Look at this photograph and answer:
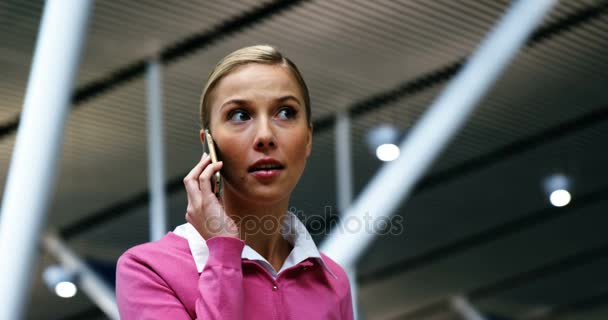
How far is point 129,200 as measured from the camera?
18.2 metres

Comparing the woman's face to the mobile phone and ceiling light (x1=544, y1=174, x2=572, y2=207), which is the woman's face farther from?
ceiling light (x1=544, y1=174, x2=572, y2=207)

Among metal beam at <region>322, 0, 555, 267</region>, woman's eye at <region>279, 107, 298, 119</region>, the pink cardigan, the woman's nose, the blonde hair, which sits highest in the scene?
metal beam at <region>322, 0, 555, 267</region>

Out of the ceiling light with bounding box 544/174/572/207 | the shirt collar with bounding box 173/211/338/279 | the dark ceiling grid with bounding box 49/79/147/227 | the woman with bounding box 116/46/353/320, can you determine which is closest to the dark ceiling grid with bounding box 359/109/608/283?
the ceiling light with bounding box 544/174/572/207

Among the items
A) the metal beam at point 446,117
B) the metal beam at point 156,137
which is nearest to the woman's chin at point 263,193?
the metal beam at point 446,117

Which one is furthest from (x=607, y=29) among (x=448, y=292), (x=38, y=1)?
(x=448, y=292)

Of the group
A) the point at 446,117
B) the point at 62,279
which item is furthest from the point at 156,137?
the point at 62,279

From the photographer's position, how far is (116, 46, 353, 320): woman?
183 centimetres

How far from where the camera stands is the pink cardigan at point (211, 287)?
1.79 meters

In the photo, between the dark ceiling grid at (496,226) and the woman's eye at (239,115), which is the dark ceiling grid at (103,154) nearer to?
the dark ceiling grid at (496,226)

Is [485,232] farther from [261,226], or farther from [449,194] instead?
[261,226]

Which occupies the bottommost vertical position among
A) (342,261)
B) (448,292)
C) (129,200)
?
(342,261)

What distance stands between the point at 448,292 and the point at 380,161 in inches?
422

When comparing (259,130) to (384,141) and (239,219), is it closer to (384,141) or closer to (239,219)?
(239,219)

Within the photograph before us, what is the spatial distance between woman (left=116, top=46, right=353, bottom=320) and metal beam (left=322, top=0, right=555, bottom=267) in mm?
7409
